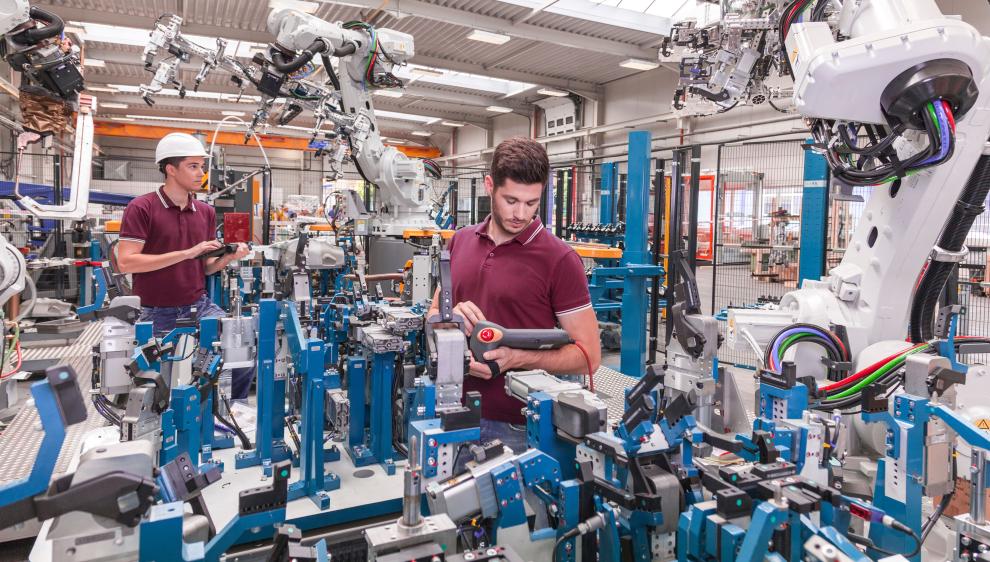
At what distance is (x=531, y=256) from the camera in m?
2.50

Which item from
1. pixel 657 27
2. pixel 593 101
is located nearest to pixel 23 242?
pixel 657 27

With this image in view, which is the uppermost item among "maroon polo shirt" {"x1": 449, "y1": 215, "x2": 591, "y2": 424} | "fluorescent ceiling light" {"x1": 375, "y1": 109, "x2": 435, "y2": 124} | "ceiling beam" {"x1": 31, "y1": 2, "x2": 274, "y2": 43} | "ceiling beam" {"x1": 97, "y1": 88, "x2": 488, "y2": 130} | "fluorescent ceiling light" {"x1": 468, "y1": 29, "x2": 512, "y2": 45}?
"fluorescent ceiling light" {"x1": 375, "y1": 109, "x2": 435, "y2": 124}

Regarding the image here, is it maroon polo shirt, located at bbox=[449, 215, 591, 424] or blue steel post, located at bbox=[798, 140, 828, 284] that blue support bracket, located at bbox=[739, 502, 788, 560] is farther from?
blue steel post, located at bbox=[798, 140, 828, 284]

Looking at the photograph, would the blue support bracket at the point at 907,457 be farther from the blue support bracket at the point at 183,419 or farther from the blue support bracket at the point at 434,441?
the blue support bracket at the point at 183,419

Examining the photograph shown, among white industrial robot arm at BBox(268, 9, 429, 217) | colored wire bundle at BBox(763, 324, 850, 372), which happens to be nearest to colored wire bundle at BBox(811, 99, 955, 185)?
colored wire bundle at BBox(763, 324, 850, 372)

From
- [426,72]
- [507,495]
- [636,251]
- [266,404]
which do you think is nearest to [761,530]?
[507,495]

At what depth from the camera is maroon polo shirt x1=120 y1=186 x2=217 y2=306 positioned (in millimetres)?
4098

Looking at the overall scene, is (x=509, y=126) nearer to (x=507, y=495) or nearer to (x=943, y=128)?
(x=943, y=128)

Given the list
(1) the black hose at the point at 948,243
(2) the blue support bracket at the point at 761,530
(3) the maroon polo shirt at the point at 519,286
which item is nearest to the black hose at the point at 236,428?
(3) the maroon polo shirt at the point at 519,286

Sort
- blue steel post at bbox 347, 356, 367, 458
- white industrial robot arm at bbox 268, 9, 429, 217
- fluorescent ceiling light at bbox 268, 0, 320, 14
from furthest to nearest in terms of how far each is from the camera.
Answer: fluorescent ceiling light at bbox 268, 0, 320, 14 → white industrial robot arm at bbox 268, 9, 429, 217 → blue steel post at bbox 347, 356, 367, 458

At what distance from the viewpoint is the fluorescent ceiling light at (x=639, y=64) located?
12.3 m

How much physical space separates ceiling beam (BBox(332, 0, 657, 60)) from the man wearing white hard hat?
5616 mm

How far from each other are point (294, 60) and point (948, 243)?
532cm

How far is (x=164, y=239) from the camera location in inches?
166
